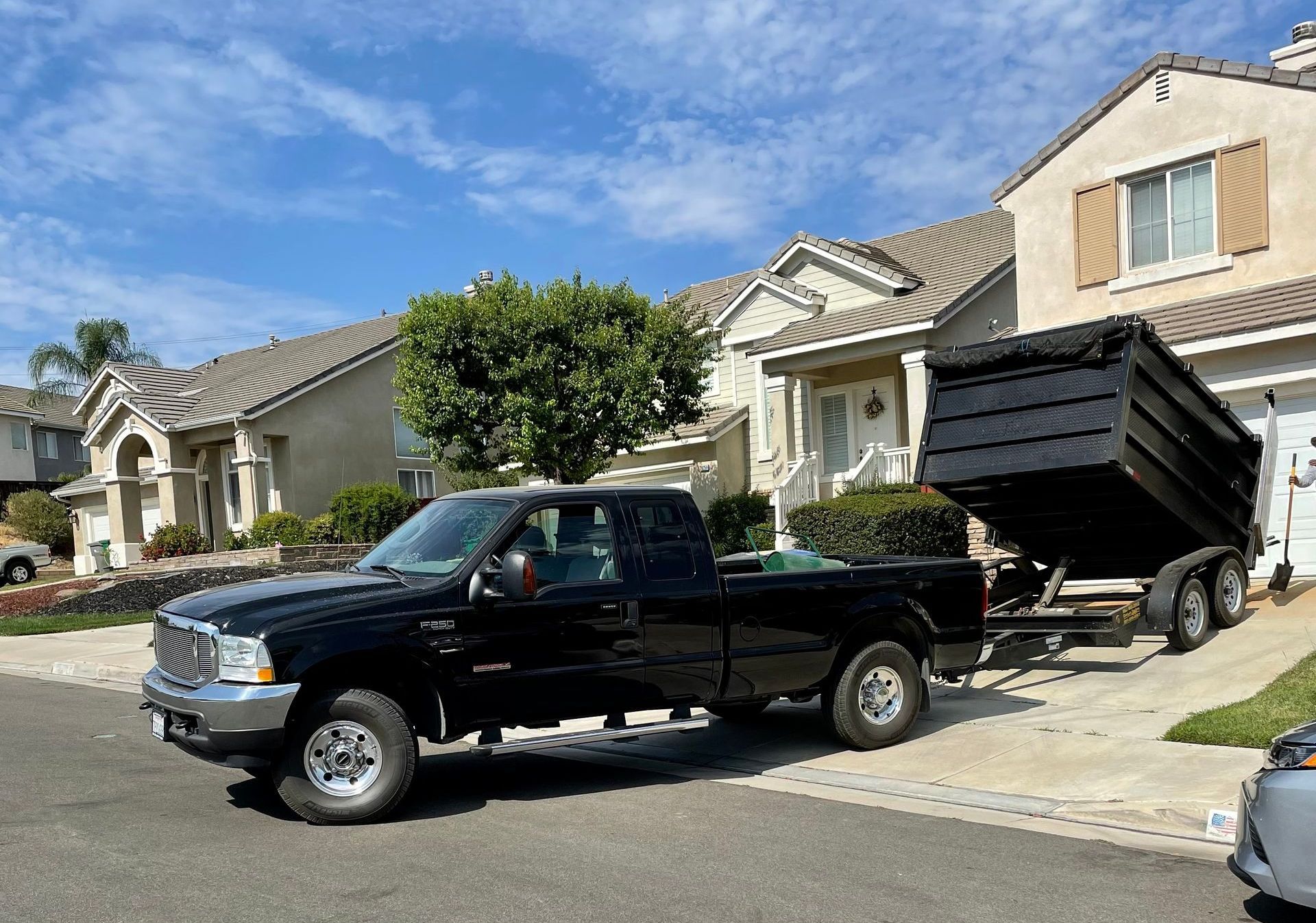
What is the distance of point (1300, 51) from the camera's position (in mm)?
17719

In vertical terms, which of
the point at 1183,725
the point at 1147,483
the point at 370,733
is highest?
the point at 1147,483

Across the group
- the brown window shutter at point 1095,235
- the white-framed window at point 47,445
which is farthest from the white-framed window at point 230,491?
the brown window shutter at point 1095,235

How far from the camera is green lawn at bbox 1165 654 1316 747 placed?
27.0 feet

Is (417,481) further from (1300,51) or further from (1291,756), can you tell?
(1291,756)

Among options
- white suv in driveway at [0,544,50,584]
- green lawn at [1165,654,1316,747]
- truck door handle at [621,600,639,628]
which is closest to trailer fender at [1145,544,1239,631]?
green lawn at [1165,654,1316,747]

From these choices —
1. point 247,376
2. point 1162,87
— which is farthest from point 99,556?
point 1162,87

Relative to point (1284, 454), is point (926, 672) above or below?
below

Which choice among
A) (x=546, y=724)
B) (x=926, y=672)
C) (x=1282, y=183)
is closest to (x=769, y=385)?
(x=1282, y=183)

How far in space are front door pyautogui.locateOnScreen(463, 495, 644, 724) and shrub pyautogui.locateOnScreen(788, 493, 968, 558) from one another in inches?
384

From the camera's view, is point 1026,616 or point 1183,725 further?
point 1026,616

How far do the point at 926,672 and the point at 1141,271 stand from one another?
975 cm

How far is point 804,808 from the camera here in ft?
23.7

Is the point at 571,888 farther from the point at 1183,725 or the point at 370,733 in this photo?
the point at 1183,725

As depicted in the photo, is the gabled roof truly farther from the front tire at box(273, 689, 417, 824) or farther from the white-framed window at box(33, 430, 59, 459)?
the white-framed window at box(33, 430, 59, 459)
